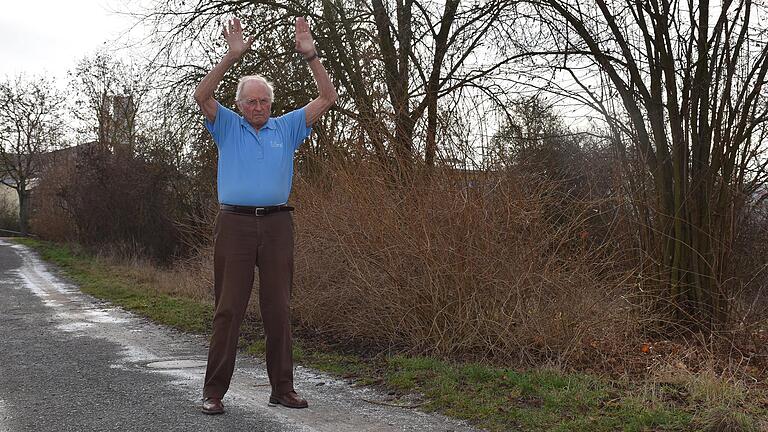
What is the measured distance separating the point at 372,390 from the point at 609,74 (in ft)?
14.4

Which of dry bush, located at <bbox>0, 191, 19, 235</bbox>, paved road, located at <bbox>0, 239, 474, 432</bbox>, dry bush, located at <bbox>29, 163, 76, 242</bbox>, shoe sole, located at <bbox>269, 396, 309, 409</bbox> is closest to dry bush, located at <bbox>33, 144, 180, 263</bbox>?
dry bush, located at <bbox>29, 163, 76, 242</bbox>

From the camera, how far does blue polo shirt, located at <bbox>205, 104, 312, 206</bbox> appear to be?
488 cm

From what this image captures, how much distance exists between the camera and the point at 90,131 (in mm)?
39188

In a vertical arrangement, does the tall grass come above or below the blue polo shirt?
below

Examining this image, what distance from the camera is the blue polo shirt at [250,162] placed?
4.88m

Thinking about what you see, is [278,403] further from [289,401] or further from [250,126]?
[250,126]

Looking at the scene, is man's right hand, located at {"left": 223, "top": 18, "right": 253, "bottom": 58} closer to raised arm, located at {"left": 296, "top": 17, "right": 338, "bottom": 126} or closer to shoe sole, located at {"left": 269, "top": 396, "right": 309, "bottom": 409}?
raised arm, located at {"left": 296, "top": 17, "right": 338, "bottom": 126}

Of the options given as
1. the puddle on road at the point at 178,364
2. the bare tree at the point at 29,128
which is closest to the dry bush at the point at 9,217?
the bare tree at the point at 29,128

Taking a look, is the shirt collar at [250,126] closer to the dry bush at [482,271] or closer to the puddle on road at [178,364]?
the dry bush at [482,271]

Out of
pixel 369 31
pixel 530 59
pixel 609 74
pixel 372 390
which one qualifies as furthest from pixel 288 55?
pixel 372 390

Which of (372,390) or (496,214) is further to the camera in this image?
(496,214)

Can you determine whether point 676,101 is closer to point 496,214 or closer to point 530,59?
point 530,59

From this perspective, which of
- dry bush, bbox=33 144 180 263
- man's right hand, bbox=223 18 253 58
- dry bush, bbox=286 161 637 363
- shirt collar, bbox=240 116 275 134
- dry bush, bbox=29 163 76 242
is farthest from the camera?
dry bush, bbox=29 163 76 242

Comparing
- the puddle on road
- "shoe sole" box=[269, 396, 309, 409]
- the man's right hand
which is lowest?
the puddle on road
